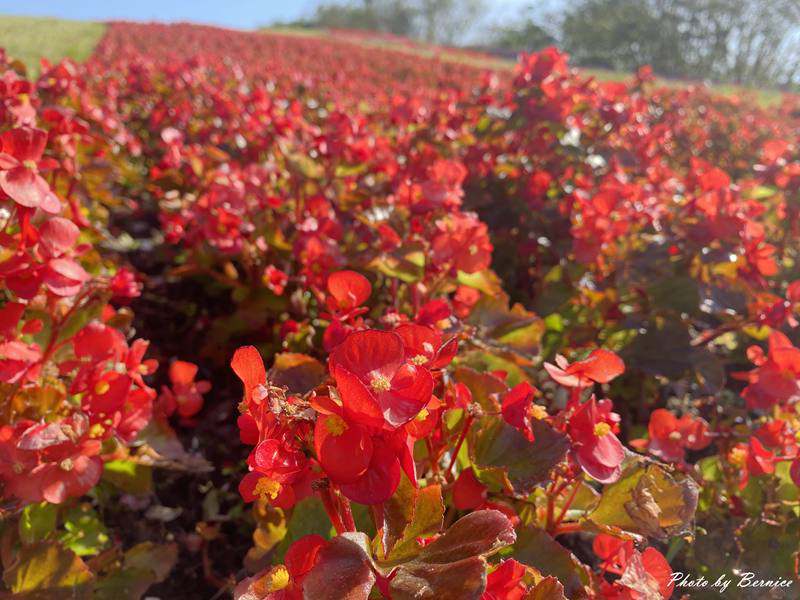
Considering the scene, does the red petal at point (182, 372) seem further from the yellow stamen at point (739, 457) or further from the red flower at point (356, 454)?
the yellow stamen at point (739, 457)

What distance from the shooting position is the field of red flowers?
583 mm

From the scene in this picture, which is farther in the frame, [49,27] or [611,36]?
[611,36]

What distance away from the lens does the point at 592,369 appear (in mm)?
733

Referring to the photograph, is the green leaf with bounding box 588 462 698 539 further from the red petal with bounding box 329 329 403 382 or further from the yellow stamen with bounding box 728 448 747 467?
the red petal with bounding box 329 329 403 382

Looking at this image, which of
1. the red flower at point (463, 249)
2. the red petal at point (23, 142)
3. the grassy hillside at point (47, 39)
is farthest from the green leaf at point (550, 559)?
the grassy hillside at point (47, 39)

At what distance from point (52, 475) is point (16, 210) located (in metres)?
0.37

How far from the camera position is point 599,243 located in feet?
4.88

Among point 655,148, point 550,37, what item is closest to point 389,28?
point 550,37

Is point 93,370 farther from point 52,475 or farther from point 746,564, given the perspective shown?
point 746,564

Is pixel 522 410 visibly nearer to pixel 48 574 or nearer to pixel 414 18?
pixel 48 574

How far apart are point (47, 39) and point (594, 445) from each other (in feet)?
46.4

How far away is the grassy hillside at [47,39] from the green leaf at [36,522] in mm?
8562

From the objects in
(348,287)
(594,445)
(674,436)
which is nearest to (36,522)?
(348,287)

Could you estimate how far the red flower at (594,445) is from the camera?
71 centimetres
